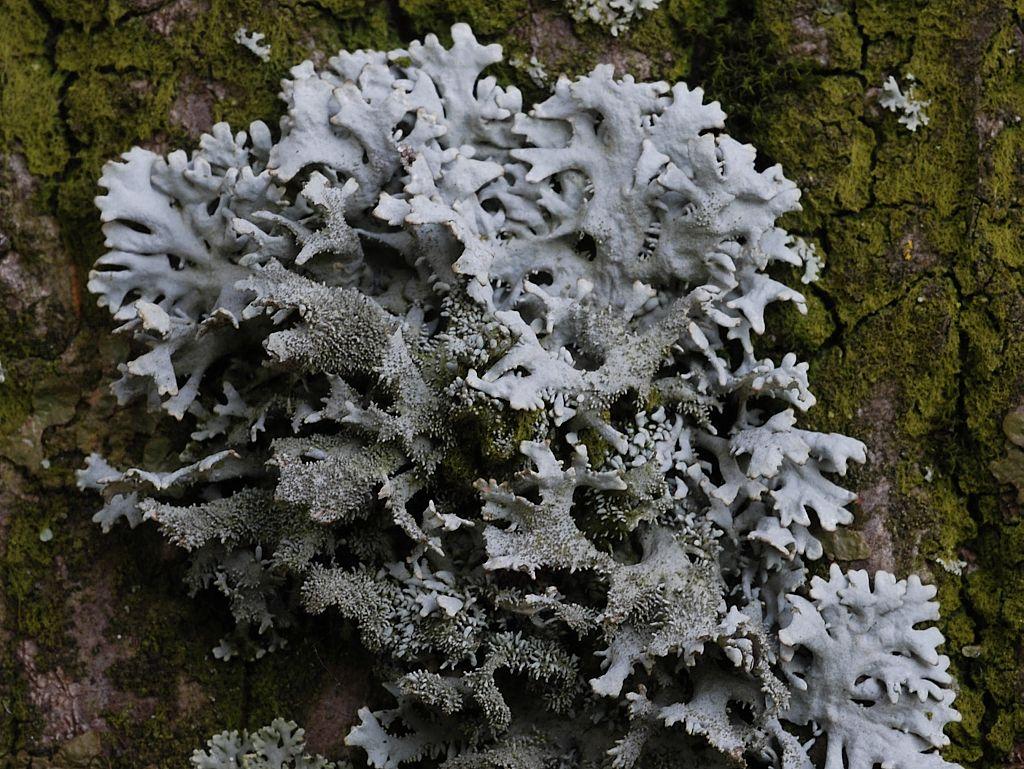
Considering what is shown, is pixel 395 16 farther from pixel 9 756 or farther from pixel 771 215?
pixel 9 756

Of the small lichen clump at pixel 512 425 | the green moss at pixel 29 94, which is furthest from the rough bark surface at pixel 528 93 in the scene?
the small lichen clump at pixel 512 425

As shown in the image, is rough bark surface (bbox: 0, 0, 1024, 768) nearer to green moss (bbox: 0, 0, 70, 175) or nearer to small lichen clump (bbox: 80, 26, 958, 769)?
green moss (bbox: 0, 0, 70, 175)

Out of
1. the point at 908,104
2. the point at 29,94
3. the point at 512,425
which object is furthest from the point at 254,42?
the point at 908,104

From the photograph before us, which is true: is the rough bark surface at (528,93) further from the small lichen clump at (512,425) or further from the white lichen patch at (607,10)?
the small lichen clump at (512,425)

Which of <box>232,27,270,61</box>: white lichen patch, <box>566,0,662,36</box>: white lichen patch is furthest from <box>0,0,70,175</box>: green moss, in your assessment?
<box>566,0,662,36</box>: white lichen patch

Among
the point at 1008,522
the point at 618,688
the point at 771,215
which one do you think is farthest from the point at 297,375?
the point at 1008,522

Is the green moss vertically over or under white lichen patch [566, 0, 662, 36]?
under
